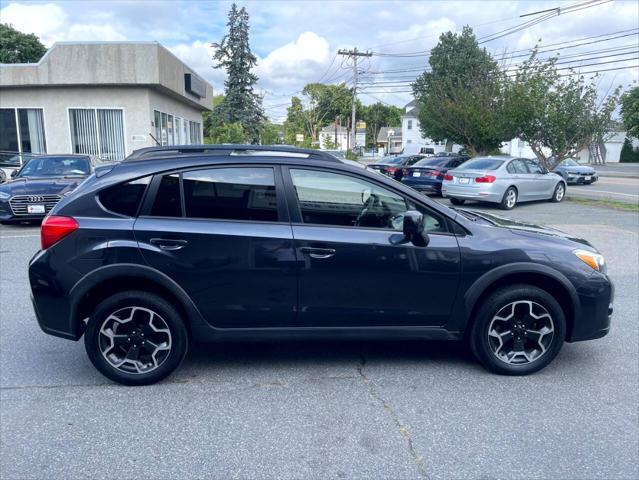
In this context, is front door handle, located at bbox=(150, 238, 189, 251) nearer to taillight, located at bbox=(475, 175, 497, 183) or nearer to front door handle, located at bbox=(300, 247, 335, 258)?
front door handle, located at bbox=(300, 247, 335, 258)

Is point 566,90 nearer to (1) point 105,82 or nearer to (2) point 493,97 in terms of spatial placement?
(2) point 493,97

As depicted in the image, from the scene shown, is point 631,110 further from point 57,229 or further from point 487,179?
point 57,229

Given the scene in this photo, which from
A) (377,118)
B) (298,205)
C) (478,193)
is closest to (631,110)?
(478,193)

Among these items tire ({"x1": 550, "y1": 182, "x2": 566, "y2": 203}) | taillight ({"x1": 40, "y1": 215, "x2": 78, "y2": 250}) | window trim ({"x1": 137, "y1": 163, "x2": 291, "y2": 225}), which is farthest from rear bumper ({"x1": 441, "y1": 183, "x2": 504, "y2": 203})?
taillight ({"x1": 40, "y1": 215, "x2": 78, "y2": 250})

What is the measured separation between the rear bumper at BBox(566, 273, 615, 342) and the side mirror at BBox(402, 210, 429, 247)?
1.31 metres

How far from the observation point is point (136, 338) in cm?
383

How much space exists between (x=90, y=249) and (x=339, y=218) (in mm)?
1827

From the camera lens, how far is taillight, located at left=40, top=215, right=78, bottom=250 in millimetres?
3734

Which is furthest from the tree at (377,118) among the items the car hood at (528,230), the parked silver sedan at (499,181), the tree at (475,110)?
the car hood at (528,230)

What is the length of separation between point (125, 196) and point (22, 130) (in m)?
19.3

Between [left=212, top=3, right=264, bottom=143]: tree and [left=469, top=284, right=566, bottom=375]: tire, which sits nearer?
[left=469, top=284, right=566, bottom=375]: tire

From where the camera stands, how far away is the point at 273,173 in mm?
3914

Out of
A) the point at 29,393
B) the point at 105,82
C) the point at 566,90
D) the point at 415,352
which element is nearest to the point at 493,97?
the point at 566,90

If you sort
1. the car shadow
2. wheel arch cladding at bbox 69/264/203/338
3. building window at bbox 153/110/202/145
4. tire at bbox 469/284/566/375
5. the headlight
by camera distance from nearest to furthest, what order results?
wheel arch cladding at bbox 69/264/203/338
tire at bbox 469/284/566/375
the headlight
the car shadow
building window at bbox 153/110/202/145
